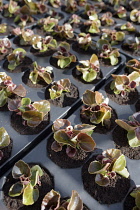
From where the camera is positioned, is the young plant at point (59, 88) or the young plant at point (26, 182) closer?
the young plant at point (26, 182)

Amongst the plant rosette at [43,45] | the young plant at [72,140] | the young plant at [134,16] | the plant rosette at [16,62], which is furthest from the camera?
the young plant at [134,16]

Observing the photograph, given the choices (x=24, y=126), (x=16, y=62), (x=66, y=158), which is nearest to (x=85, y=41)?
(x=16, y=62)

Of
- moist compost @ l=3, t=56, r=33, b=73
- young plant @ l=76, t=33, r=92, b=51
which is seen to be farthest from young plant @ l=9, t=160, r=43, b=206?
young plant @ l=76, t=33, r=92, b=51

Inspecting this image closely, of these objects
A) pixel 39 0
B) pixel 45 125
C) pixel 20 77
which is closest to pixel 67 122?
pixel 45 125

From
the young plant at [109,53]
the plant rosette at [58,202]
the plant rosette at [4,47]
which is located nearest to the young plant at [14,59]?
the plant rosette at [4,47]

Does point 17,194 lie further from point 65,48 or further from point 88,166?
point 65,48

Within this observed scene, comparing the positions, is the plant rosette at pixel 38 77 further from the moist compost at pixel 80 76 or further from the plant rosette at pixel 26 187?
the plant rosette at pixel 26 187

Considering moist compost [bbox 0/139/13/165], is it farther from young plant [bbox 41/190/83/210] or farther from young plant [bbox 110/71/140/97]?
young plant [bbox 110/71/140/97]
